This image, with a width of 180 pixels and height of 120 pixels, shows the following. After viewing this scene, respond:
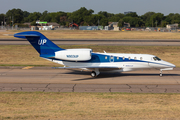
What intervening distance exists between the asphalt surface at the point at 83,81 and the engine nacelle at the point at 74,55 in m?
2.09

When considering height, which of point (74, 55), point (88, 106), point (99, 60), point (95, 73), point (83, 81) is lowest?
point (88, 106)

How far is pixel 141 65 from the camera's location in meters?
26.8

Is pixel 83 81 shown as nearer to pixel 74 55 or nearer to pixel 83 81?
pixel 83 81

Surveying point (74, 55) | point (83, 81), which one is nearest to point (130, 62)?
point (83, 81)

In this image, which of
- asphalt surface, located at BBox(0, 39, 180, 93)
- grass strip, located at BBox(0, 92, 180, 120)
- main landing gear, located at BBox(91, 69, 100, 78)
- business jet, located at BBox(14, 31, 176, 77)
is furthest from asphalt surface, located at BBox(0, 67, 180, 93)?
grass strip, located at BBox(0, 92, 180, 120)

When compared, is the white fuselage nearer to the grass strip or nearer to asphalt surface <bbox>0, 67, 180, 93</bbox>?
asphalt surface <bbox>0, 67, 180, 93</bbox>

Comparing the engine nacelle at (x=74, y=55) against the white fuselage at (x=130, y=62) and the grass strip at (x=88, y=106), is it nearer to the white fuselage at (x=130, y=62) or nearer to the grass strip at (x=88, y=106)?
the white fuselage at (x=130, y=62)

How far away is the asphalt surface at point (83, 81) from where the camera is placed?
71.4 feet

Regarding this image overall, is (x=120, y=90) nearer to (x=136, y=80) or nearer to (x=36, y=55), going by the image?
(x=136, y=80)

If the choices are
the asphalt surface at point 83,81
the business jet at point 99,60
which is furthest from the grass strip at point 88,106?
the business jet at point 99,60

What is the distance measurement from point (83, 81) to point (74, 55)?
329 centimetres

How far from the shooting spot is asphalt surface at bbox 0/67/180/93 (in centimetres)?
2177

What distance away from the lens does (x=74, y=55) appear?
26.7 meters

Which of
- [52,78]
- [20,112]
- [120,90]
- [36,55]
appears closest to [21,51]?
[36,55]
